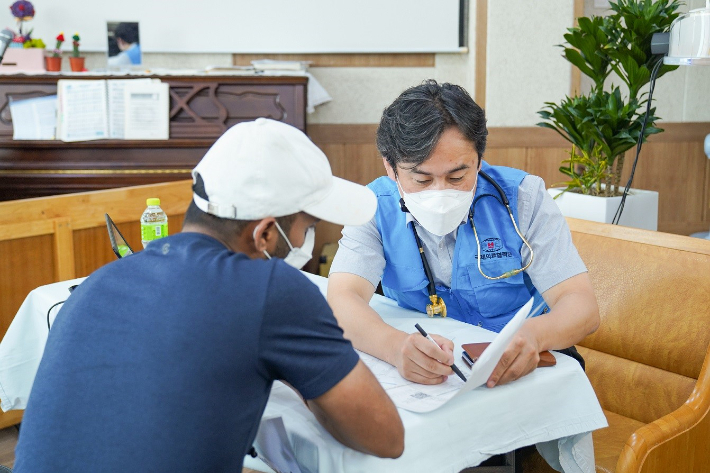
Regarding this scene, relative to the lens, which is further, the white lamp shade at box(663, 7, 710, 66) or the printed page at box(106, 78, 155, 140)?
the printed page at box(106, 78, 155, 140)

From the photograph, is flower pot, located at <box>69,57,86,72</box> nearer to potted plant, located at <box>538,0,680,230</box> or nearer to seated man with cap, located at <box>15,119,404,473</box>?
potted plant, located at <box>538,0,680,230</box>

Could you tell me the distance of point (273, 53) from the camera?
468cm

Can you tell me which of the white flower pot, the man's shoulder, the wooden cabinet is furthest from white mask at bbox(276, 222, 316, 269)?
the wooden cabinet

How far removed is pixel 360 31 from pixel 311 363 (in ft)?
13.2

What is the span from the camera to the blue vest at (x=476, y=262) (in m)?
1.69

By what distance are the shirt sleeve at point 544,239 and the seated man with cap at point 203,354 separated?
72 centimetres

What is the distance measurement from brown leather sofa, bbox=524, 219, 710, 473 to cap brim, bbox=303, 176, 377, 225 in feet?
2.86

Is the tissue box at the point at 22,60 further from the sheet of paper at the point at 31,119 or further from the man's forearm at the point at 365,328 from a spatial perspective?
the man's forearm at the point at 365,328

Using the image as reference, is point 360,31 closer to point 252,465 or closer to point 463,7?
point 463,7

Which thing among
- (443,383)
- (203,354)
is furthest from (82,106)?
(203,354)

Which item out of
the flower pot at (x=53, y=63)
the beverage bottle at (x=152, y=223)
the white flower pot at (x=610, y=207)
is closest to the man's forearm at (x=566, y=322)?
the beverage bottle at (x=152, y=223)

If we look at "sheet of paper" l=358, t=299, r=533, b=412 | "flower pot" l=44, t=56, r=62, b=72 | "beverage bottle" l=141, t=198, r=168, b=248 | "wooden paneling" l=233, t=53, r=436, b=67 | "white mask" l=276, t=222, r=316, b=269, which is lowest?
"sheet of paper" l=358, t=299, r=533, b=412

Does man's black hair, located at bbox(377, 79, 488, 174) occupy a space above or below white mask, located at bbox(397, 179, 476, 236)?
above

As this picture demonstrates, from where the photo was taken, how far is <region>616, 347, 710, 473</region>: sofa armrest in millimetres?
1481
